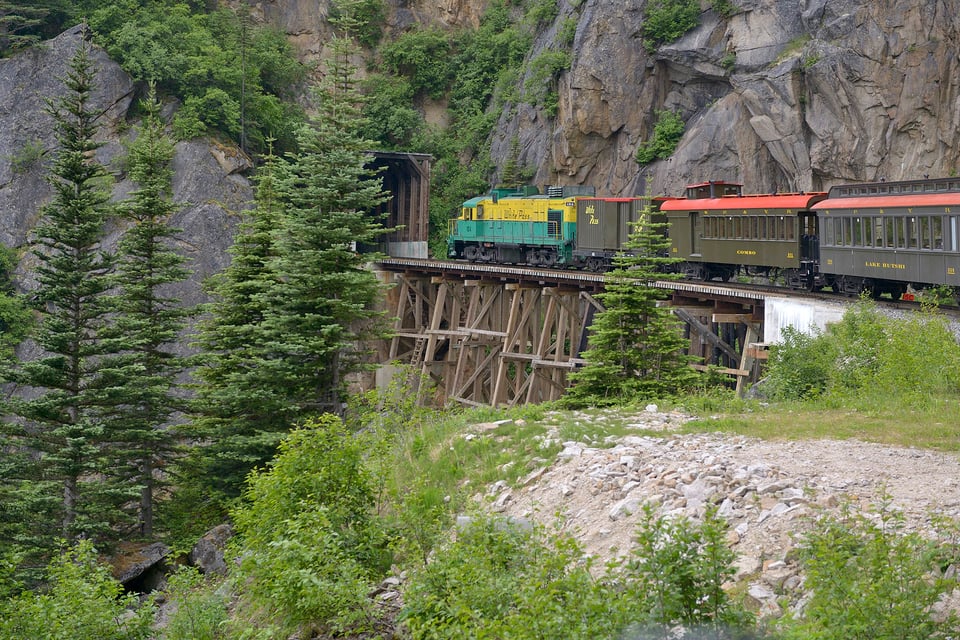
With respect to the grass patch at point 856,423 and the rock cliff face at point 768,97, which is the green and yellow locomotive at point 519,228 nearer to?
the rock cliff face at point 768,97

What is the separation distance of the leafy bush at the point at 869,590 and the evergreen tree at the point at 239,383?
49.5 ft

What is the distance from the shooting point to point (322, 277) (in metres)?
21.2

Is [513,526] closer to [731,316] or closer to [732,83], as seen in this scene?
[731,316]


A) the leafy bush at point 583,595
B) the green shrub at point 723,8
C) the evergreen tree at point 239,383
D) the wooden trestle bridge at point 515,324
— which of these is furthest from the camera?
the green shrub at point 723,8

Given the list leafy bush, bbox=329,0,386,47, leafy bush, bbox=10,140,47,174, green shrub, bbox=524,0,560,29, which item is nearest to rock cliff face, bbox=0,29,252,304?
leafy bush, bbox=10,140,47,174

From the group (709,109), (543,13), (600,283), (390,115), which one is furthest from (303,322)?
(390,115)

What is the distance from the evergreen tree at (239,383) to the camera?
830 inches

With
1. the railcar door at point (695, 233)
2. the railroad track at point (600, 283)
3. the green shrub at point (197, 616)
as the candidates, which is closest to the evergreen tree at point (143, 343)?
the railroad track at point (600, 283)

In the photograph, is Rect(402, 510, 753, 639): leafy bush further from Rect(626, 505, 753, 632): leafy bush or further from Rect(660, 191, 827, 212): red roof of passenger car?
Rect(660, 191, 827, 212): red roof of passenger car

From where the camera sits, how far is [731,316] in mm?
23984

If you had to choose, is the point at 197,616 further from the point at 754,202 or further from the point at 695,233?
the point at 695,233

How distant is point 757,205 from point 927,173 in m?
14.0

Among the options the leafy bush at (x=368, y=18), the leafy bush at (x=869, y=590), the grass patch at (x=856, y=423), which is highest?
the leafy bush at (x=368, y=18)

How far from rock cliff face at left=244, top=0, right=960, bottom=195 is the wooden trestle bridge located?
10.5 meters
